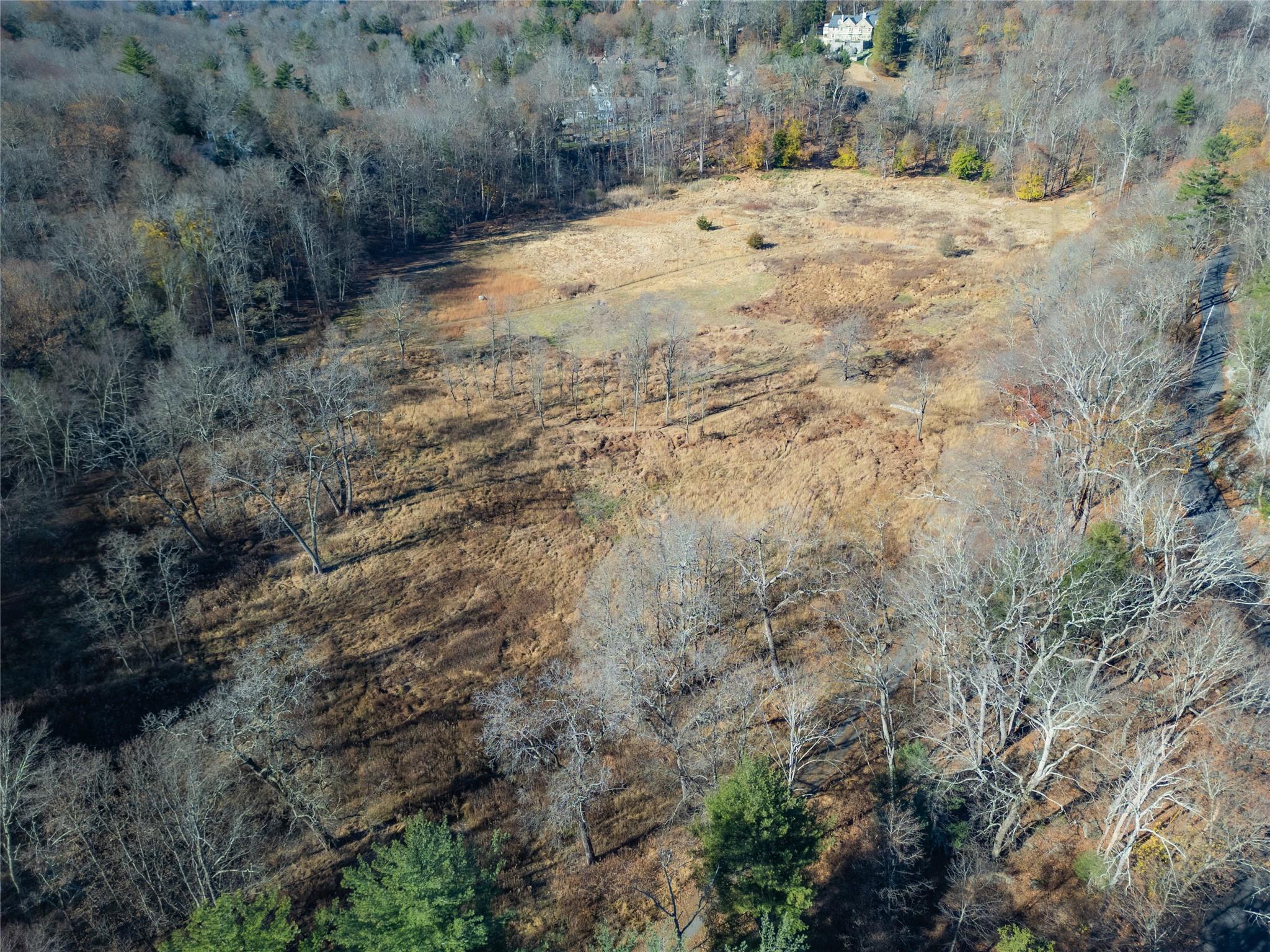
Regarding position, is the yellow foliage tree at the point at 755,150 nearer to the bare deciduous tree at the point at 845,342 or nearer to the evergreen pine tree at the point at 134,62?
the bare deciduous tree at the point at 845,342

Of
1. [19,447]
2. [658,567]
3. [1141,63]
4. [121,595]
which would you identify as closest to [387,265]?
[19,447]

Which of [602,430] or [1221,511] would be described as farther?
[602,430]

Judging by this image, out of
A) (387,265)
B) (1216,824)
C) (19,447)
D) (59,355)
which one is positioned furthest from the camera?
(387,265)

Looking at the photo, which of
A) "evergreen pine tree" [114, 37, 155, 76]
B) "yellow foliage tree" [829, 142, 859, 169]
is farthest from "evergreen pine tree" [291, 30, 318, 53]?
"yellow foliage tree" [829, 142, 859, 169]

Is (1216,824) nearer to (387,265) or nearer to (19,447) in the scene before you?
A: (19,447)

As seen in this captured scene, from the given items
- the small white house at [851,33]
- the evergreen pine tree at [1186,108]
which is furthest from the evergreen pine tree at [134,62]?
the evergreen pine tree at [1186,108]

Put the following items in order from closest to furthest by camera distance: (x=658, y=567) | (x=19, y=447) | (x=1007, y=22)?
(x=658, y=567) < (x=19, y=447) < (x=1007, y=22)

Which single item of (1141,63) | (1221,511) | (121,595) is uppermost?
(1141,63)
